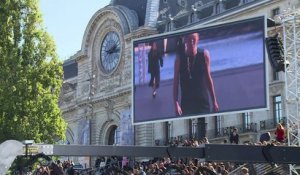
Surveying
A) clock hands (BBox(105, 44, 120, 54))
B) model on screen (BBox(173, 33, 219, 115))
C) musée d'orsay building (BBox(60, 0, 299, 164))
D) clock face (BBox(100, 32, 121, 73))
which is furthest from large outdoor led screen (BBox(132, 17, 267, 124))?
clock hands (BBox(105, 44, 120, 54))

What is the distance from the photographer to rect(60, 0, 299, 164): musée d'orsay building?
43625 millimetres

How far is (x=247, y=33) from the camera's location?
29328 mm

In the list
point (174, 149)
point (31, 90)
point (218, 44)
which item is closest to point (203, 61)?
point (218, 44)

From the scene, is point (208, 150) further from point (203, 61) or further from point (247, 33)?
point (203, 61)

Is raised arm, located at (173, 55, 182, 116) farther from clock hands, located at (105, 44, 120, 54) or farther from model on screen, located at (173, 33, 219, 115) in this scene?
clock hands, located at (105, 44, 120, 54)

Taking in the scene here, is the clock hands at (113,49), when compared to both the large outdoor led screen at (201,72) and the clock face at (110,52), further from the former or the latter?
the large outdoor led screen at (201,72)

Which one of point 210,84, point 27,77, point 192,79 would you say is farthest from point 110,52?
point 27,77

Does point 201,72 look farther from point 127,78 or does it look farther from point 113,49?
point 113,49

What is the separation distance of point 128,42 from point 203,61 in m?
23.4

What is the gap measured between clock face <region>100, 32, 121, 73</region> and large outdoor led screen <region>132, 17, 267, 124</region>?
23.8m

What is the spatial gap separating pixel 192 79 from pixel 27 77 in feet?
28.0

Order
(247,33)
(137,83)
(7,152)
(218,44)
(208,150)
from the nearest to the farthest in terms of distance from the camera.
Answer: (7,152)
(208,150)
(247,33)
(218,44)
(137,83)

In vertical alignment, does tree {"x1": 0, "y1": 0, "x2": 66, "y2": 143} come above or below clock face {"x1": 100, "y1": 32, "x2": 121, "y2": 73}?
below

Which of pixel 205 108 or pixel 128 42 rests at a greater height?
pixel 128 42
